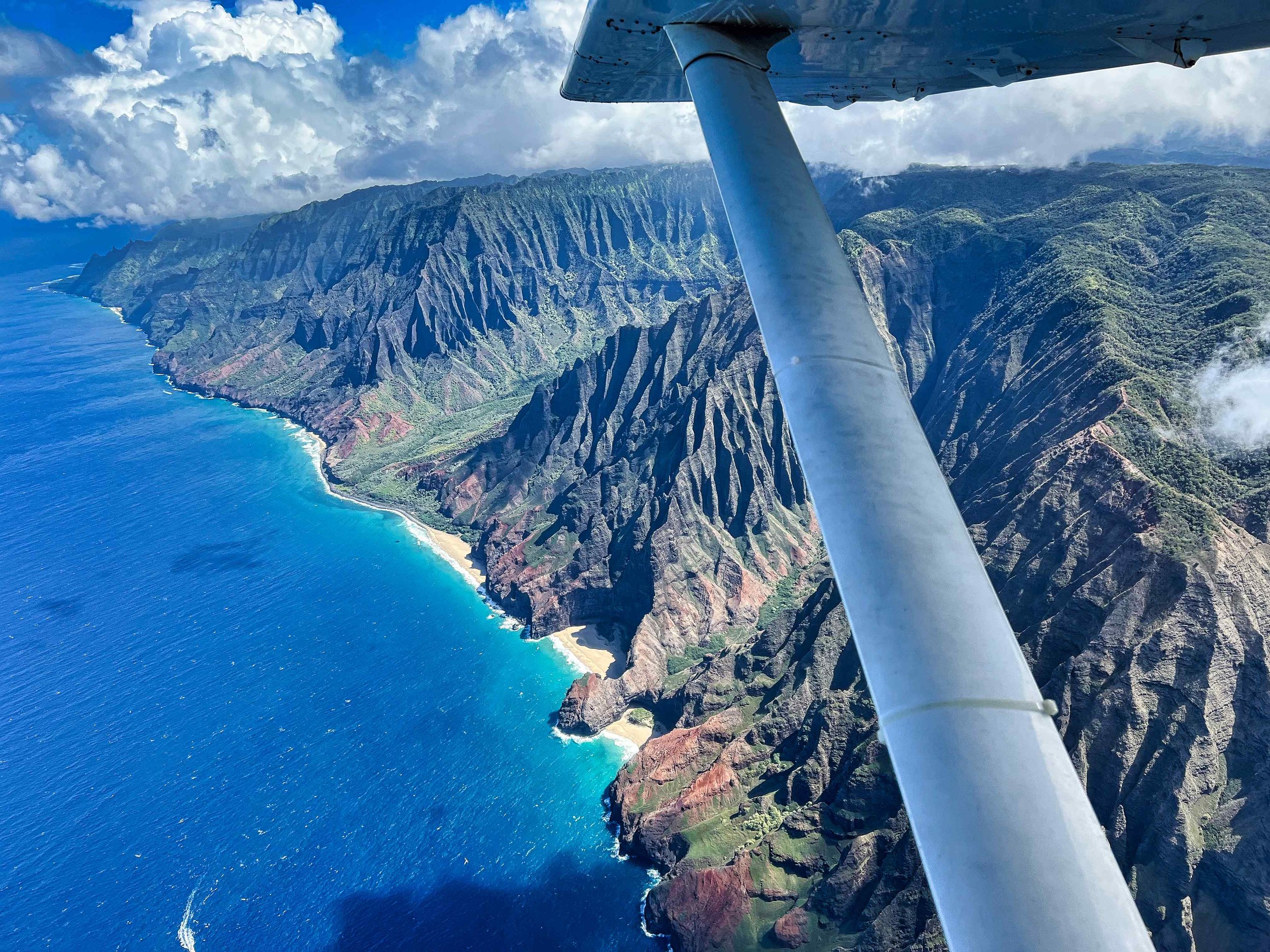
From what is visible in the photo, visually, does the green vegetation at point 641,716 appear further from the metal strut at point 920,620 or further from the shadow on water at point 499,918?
the metal strut at point 920,620

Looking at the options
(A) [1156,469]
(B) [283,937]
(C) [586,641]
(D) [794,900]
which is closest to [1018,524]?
(A) [1156,469]

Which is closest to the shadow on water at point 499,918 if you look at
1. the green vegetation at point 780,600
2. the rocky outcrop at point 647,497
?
the rocky outcrop at point 647,497

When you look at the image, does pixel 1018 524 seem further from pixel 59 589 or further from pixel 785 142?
pixel 59 589

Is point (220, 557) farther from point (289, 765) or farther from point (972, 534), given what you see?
point (972, 534)

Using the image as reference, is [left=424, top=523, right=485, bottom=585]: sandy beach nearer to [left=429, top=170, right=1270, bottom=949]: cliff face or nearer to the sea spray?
[left=429, top=170, right=1270, bottom=949]: cliff face

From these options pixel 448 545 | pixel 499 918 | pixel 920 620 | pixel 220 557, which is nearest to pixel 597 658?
pixel 499 918

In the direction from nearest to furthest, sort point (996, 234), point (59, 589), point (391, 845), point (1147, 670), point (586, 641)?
point (1147, 670) < point (391, 845) < point (586, 641) < point (59, 589) < point (996, 234)
